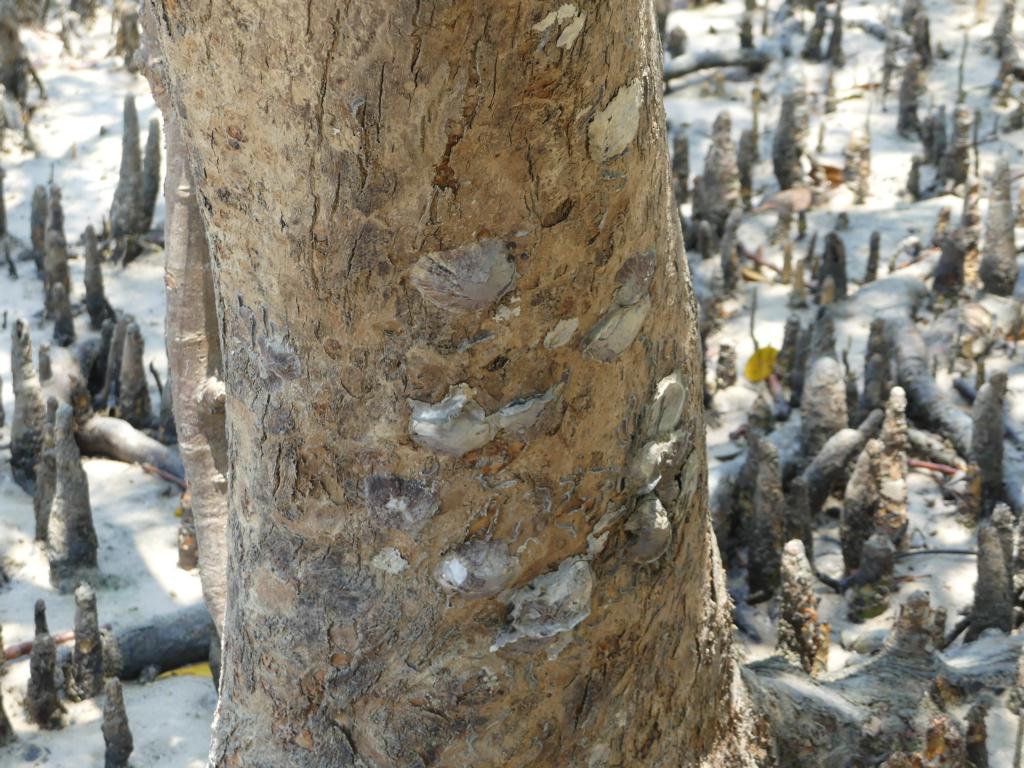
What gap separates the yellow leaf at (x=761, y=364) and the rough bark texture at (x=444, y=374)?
9.22ft

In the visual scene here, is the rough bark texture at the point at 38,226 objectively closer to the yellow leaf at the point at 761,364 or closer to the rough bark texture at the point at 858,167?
the yellow leaf at the point at 761,364

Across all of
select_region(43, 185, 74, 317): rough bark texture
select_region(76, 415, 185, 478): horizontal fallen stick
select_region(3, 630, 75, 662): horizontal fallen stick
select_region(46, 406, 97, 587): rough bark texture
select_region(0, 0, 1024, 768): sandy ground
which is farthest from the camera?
select_region(43, 185, 74, 317): rough bark texture

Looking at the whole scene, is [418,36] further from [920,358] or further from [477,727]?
[920,358]

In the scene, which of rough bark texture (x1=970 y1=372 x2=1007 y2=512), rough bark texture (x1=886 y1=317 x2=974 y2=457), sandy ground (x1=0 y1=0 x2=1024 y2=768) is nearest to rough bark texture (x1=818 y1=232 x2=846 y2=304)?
sandy ground (x1=0 y1=0 x2=1024 y2=768)

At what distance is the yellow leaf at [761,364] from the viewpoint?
4.24 metres

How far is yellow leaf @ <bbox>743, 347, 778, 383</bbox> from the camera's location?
A: 4.24 metres

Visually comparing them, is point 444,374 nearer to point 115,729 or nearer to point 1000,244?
point 115,729

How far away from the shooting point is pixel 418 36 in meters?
1.04

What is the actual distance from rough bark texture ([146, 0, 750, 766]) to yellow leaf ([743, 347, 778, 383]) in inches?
111

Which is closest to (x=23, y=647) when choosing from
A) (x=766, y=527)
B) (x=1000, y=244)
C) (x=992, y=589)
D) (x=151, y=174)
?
(x=766, y=527)

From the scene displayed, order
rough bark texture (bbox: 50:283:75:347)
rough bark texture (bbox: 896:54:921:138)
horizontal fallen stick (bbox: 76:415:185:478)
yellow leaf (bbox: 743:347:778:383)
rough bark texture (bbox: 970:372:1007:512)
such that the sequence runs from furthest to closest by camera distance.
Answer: rough bark texture (bbox: 896:54:921:138) → rough bark texture (bbox: 50:283:75:347) → yellow leaf (bbox: 743:347:778:383) → horizontal fallen stick (bbox: 76:415:185:478) → rough bark texture (bbox: 970:372:1007:512)

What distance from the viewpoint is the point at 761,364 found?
14.0ft

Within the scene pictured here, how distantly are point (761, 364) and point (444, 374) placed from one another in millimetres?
3201

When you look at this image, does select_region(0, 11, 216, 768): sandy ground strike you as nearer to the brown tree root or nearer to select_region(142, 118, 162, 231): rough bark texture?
select_region(142, 118, 162, 231): rough bark texture
